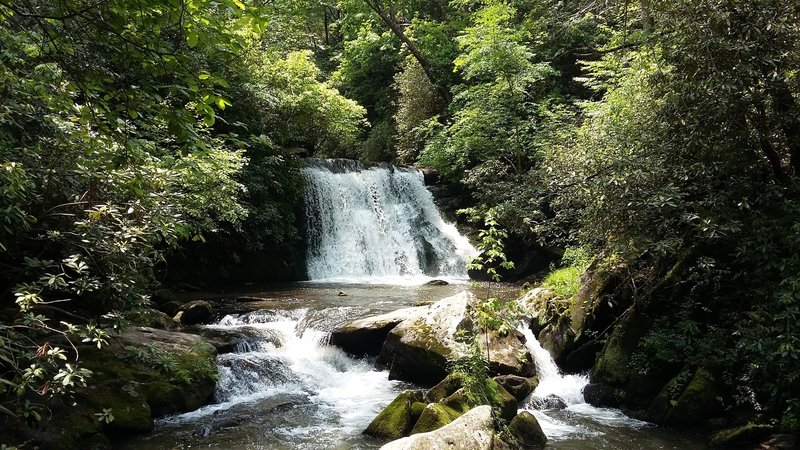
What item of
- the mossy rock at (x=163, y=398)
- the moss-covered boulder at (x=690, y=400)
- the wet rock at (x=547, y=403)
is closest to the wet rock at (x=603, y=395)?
the wet rock at (x=547, y=403)

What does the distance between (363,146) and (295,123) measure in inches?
349

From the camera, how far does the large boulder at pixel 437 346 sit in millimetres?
8539

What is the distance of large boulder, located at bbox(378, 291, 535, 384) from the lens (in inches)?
336

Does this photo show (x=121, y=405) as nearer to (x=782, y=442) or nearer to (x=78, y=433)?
(x=78, y=433)

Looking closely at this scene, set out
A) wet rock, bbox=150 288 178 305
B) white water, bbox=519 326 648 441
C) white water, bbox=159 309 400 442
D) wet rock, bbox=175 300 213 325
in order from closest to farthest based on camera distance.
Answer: white water, bbox=519 326 648 441
white water, bbox=159 309 400 442
wet rock, bbox=175 300 213 325
wet rock, bbox=150 288 178 305

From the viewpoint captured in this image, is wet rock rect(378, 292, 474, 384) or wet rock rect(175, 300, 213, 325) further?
wet rock rect(175, 300, 213, 325)

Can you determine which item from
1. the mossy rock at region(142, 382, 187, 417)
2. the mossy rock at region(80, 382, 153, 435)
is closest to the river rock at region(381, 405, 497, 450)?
the mossy rock at region(80, 382, 153, 435)

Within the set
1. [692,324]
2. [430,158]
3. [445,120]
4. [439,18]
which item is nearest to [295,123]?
[430,158]

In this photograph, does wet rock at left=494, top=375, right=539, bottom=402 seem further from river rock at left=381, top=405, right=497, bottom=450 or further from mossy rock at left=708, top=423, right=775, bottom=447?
mossy rock at left=708, top=423, right=775, bottom=447

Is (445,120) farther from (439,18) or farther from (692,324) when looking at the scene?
(692,324)

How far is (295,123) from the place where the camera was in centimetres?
2047

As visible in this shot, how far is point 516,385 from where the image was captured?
812 cm

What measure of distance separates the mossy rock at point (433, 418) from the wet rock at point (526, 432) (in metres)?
0.77

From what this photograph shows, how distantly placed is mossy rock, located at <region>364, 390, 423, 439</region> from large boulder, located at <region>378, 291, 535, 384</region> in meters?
1.51
